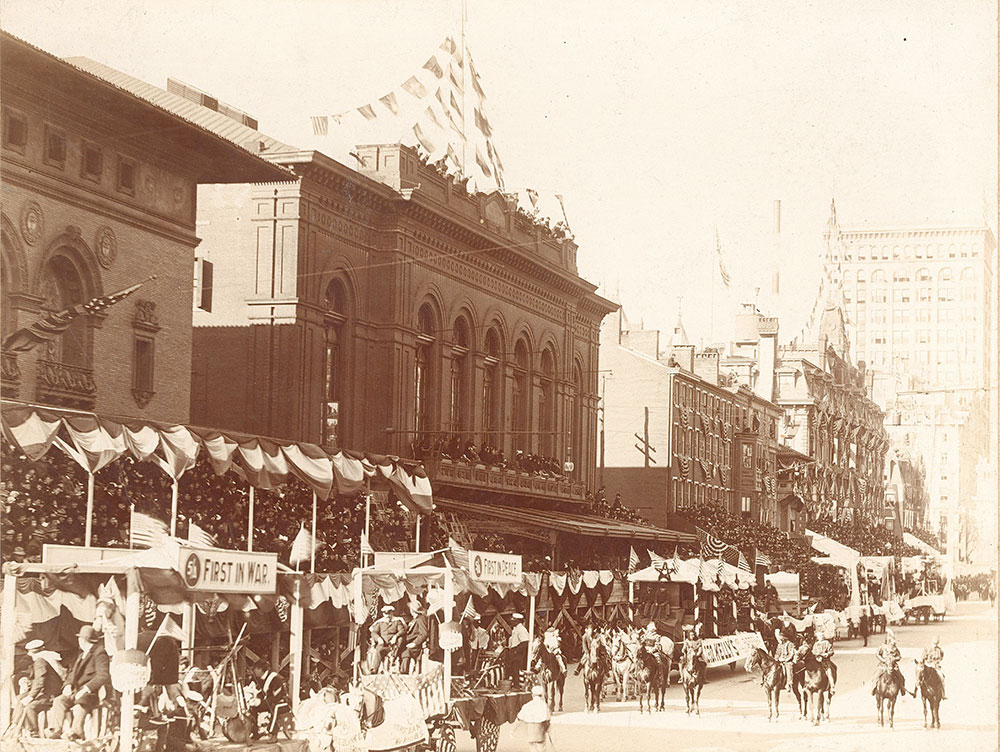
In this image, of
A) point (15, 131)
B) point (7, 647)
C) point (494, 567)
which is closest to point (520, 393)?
point (494, 567)

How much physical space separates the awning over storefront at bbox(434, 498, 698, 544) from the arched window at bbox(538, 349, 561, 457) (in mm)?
2480

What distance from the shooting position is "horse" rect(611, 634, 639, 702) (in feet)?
105

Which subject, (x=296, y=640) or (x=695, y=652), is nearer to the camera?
(x=296, y=640)

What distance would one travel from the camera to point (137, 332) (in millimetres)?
27906

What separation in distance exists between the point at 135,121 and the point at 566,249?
69.0 ft

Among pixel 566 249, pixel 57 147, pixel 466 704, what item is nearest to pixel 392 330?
pixel 566 249

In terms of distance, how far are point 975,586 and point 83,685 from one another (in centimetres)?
1572

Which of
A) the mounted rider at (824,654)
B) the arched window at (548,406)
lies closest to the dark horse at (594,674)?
the mounted rider at (824,654)

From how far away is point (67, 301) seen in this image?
2620 cm

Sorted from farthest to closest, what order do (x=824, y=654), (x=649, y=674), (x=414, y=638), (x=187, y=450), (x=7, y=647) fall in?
(x=649, y=674) < (x=824, y=654) < (x=414, y=638) < (x=187, y=450) < (x=7, y=647)

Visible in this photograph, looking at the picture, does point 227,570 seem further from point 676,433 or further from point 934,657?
point 676,433

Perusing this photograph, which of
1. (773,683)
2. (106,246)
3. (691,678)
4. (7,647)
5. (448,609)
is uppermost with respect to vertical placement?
(106,246)

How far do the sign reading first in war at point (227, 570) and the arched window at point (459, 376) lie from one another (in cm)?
1987

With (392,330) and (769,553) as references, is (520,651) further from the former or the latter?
(769,553)
